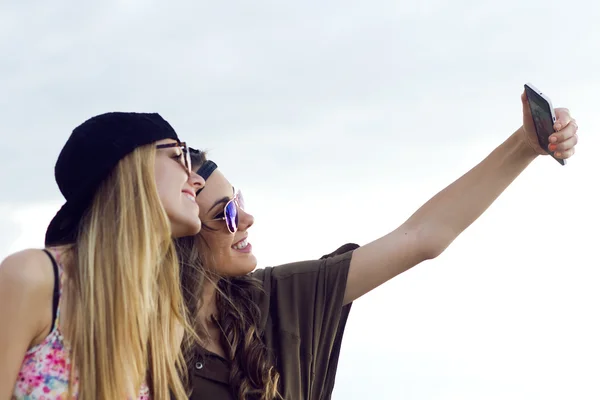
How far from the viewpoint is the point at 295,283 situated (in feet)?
16.9

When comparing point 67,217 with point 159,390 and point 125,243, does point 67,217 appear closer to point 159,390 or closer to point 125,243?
point 125,243

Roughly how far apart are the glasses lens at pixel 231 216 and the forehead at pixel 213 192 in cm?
9

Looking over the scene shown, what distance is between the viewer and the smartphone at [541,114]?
468cm

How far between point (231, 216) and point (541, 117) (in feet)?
6.18

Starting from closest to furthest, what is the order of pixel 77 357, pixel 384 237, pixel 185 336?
pixel 77 357 < pixel 185 336 < pixel 384 237

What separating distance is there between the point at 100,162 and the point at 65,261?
480mm

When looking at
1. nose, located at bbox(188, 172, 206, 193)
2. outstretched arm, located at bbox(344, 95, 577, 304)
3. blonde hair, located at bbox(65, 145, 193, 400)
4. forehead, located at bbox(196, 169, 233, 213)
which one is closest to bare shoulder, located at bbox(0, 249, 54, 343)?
blonde hair, located at bbox(65, 145, 193, 400)

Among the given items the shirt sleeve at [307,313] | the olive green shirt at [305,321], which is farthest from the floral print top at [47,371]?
the shirt sleeve at [307,313]

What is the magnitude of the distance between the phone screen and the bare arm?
269 cm

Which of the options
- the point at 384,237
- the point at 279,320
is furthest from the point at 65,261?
the point at 384,237

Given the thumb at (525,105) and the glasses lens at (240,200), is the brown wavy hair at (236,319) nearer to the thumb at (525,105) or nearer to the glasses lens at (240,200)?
the glasses lens at (240,200)

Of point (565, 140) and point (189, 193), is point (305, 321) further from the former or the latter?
point (565, 140)

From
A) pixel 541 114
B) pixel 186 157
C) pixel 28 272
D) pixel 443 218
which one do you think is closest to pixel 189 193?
pixel 186 157

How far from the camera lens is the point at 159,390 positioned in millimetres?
4020
